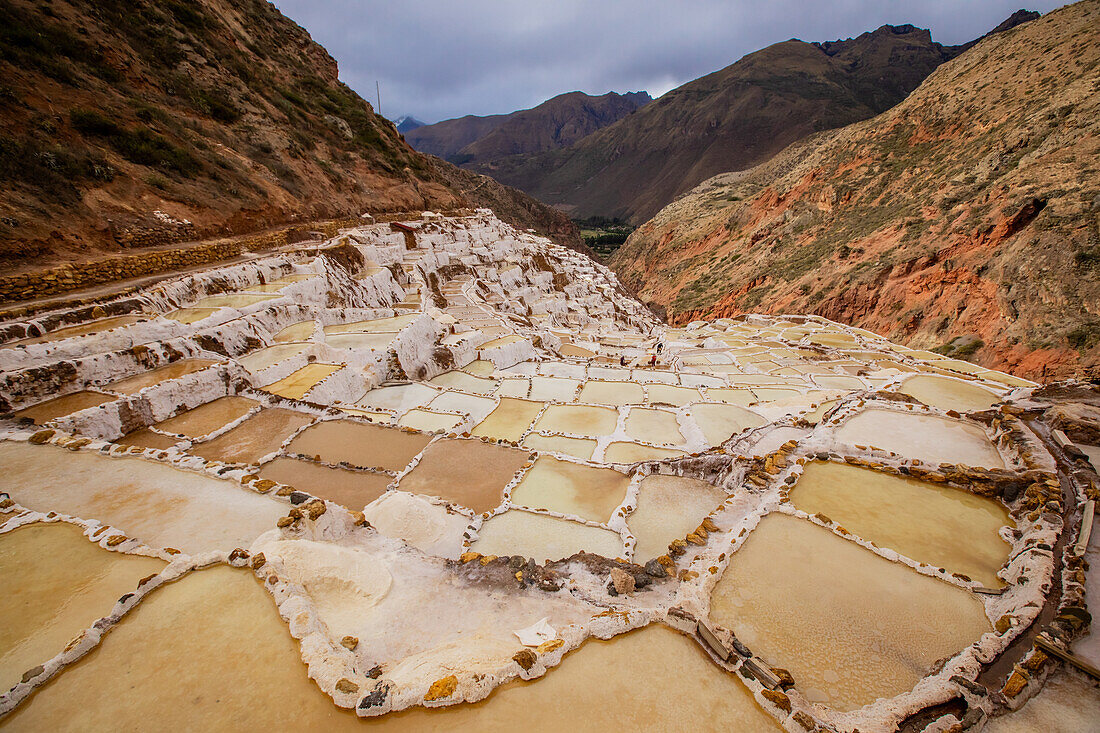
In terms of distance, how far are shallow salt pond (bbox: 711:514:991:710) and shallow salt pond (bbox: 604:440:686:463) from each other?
15.0ft

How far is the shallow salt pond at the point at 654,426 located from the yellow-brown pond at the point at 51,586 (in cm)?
1000

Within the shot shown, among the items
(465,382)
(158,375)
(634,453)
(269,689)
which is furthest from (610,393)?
(158,375)

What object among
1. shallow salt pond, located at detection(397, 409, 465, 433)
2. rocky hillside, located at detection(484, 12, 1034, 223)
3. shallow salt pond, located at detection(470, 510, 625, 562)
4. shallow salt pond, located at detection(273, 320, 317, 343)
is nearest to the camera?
shallow salt pond, located at detection(470, 510, 625, 562)

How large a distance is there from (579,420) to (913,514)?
7930mm

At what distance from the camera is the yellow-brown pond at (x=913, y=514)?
572 centimetres

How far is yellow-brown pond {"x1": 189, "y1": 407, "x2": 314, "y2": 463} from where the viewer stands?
29.7ft

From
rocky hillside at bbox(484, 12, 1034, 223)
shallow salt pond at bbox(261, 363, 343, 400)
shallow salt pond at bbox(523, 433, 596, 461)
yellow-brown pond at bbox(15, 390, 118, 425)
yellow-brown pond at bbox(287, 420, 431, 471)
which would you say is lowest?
shallow salt pond at bbox(523, 433, 596, 461)

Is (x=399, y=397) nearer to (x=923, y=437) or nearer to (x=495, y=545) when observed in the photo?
(x=495, y=545)

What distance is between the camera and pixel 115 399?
920cm

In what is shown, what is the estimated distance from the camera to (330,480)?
28.8 ft

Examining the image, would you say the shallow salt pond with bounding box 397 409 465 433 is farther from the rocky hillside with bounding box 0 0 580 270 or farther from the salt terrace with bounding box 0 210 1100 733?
the rocky hillside with bounding box 0 0 580 270

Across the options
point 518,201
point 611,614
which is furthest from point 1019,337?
point 518,201

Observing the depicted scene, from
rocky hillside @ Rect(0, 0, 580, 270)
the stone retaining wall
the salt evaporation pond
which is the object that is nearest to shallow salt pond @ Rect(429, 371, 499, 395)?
the salt evaporation pond

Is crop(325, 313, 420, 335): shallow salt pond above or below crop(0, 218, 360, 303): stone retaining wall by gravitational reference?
below
